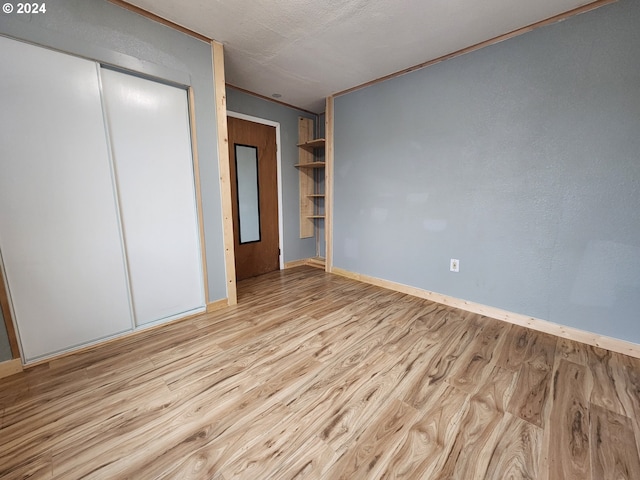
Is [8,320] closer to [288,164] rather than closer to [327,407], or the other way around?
[327,407]

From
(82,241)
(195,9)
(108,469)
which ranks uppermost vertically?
(195,9)

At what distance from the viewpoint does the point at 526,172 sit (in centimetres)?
203

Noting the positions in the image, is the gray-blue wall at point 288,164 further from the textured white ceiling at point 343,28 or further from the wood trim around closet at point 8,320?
the wood trim around closet at point 8,320

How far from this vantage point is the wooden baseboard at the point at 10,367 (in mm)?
1531

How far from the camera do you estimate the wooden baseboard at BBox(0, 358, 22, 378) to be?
5.02 feet

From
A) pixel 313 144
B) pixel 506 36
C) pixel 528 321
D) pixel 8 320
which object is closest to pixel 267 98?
pixel 313 144

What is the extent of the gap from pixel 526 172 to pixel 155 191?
9.74ft

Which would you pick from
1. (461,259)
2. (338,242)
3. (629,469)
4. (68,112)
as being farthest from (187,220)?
(629,469)

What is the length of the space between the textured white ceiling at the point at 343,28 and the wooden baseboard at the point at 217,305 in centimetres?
230

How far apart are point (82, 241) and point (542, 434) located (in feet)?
9.33

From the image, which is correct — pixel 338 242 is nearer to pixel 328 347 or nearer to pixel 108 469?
pixel 328 347

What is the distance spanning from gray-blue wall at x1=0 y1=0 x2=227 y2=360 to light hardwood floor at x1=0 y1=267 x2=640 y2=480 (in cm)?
71

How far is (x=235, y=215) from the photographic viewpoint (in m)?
3.28

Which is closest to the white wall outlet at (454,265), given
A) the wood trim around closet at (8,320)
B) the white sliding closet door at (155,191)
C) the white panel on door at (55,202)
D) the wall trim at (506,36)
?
the wall trim at (506,36)
